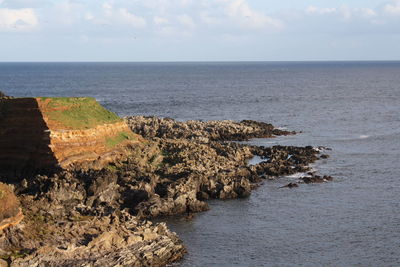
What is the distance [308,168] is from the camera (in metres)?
72.1

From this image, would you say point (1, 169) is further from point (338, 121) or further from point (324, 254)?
point (338, 121)

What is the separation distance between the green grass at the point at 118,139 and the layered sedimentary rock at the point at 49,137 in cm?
15

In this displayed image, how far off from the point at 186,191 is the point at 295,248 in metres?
13.3

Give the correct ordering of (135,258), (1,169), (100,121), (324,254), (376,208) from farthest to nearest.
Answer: (100,121), (1,169), (376,208), (324,254), (135,258)

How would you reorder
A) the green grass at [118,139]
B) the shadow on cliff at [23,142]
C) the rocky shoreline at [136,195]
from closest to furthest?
the rocky shoreline at [136,195], the shadow on cliff at [23,142], the green grass at [118,139]

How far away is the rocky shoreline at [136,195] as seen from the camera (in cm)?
3675

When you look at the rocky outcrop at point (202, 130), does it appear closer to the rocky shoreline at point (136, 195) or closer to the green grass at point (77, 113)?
the rocky shoreline at point (136, 195)

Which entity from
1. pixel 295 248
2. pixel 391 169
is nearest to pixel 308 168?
pixel 391 169

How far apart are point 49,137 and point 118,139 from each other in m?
9.88

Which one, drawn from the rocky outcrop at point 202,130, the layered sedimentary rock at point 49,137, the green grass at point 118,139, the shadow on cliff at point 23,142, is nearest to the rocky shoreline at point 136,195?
the rocky outcrop at point 202,130

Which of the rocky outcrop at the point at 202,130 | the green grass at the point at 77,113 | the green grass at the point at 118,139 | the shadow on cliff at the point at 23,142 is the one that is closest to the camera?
the shadow on cliff at the point at 23,142

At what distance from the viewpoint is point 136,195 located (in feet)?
179

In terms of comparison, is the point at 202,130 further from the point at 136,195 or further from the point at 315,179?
the point at 136,195

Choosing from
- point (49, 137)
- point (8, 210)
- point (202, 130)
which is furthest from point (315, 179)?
point (8, 210)
